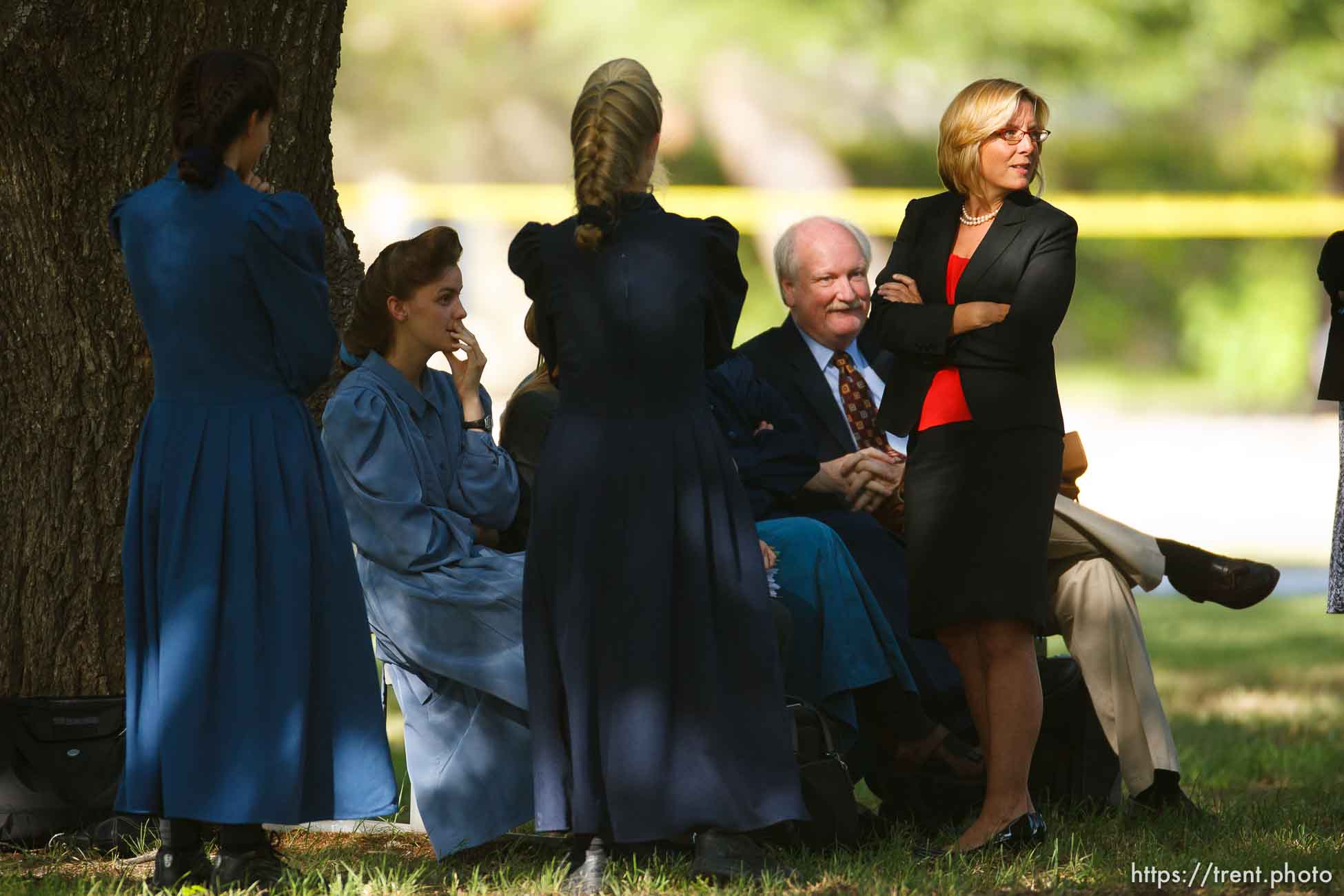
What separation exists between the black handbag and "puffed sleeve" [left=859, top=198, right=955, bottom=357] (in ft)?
2.79

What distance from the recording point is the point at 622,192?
4082 mm

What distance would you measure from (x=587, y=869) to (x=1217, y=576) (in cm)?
198

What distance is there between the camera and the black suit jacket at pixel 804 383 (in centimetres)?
529

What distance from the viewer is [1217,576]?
16.8 ft

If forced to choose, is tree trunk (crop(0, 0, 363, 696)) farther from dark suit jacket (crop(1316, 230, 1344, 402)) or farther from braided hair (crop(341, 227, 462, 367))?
dark suit jacket (crop(1316, 230, 1344, 402))

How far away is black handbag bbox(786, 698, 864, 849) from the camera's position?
174 inches

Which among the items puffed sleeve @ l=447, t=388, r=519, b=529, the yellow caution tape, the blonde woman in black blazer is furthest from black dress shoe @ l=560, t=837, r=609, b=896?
the yellow caution tape

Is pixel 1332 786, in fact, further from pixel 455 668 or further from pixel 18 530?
pixel 18 530

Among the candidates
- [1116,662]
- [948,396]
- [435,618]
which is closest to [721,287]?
[948,396]

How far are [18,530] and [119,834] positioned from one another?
0.90 metres

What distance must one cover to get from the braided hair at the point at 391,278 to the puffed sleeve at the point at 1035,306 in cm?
128

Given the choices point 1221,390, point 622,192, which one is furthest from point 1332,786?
point 1221,390

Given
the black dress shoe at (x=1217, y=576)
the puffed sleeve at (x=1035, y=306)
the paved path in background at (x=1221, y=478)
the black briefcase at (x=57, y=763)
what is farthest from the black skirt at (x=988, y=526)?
the paved path in background at (x=1221, y=478)

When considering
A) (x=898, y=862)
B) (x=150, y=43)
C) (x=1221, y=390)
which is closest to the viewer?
(x=898, y=862)
